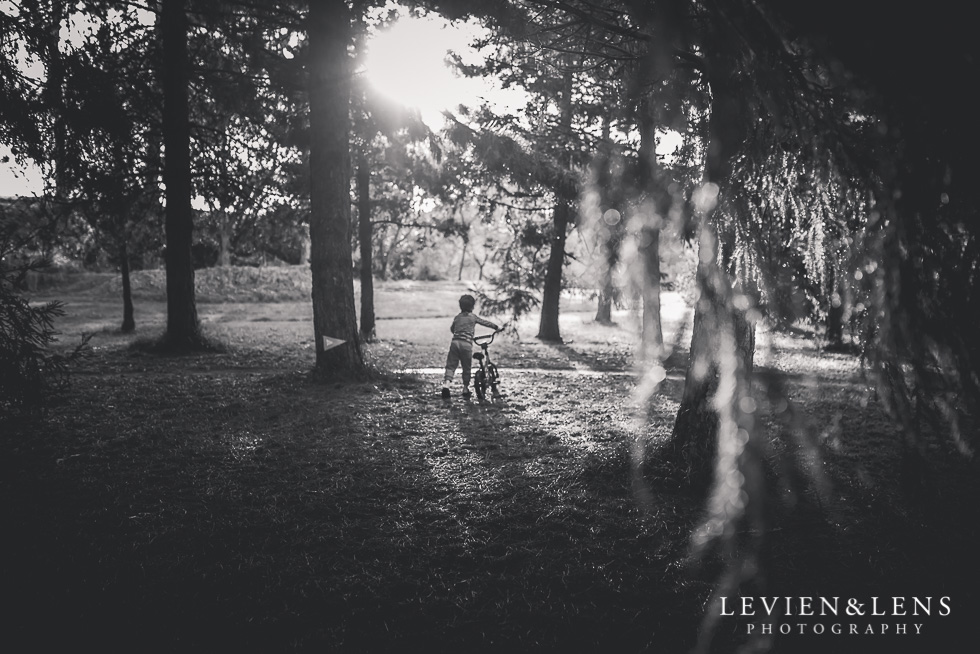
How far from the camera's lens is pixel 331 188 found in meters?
9.16

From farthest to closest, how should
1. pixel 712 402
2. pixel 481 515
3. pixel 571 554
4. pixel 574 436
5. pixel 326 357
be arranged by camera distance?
1. pixel 326 357
2. pixel 574 436
3. pixel 712 402
4. pixel 481 515
5. pixel 571 554

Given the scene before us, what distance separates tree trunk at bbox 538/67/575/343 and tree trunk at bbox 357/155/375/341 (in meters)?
6.24

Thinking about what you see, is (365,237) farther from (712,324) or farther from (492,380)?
(712,324)

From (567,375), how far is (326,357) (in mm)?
5265

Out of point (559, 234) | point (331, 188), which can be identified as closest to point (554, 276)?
point (559, 234)

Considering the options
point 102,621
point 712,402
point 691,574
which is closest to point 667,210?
point 712,402

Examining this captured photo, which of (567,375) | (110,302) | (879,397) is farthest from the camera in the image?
(110,302)

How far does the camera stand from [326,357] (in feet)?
30.8

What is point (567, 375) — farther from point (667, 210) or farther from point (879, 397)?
point (879, 397)

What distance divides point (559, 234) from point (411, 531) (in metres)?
13.5

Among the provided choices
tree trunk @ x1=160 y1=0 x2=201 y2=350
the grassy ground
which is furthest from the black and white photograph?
tree trunk @ x1=160 y1=0 x2=201 y2=350

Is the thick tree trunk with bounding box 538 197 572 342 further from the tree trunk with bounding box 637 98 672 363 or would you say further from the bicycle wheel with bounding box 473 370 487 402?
the bicycle wheel with bounding box 473 370 487 402

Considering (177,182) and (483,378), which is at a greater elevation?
(177,182)

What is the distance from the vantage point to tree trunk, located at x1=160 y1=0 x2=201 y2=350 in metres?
11.4
